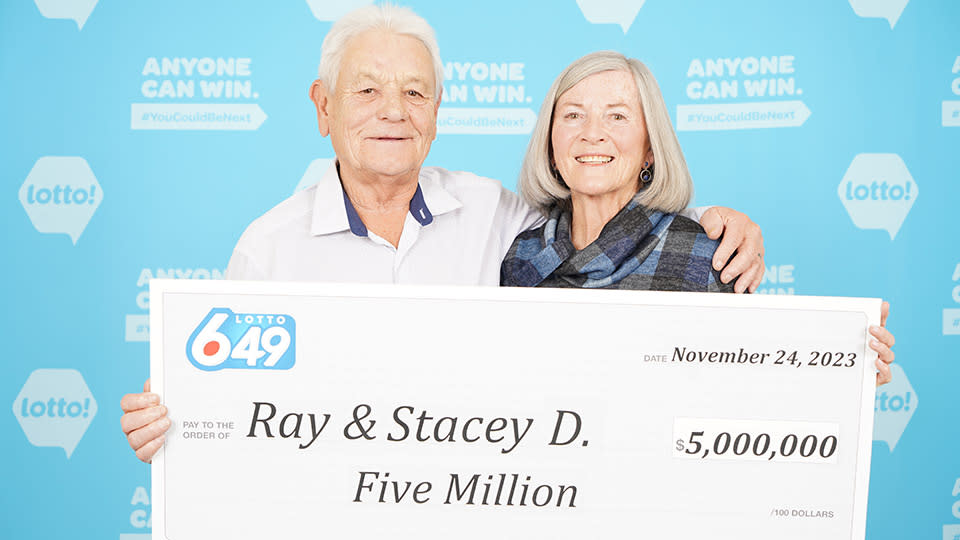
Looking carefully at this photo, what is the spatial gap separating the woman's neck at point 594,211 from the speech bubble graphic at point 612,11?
129 cm

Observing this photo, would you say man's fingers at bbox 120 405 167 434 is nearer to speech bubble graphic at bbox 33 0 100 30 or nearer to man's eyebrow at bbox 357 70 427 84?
man's eyebrow at bbox 357 70 427 84

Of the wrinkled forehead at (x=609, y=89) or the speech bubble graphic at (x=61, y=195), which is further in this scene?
the speech bubble graphic at (x=61, y=195)

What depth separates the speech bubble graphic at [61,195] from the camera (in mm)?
2969

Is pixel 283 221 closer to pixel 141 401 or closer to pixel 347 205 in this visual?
pixel 347 205

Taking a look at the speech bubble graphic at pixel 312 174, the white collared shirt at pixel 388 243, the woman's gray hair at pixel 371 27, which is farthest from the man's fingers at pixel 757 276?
the speech bubble graphic at pixel 312 174

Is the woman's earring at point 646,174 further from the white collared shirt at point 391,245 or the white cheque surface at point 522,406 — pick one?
the white cheque surface at point 522,406

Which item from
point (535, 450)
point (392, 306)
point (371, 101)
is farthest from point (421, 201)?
point (535, 450)

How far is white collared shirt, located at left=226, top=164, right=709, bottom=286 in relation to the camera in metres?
1.97

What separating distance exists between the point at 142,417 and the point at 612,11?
93.2 inches

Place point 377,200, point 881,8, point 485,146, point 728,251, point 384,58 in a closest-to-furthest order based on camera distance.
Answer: point 728,251, point 384,58, point 377,200, point 881,8, point 485,146

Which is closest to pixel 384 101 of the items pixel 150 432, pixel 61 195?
pixel 150 432

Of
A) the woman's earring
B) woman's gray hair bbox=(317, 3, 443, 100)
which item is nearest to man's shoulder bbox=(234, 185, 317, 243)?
woman's gray hair bbox=(317, 3, 443, 100)

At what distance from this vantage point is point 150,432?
146 centimetres

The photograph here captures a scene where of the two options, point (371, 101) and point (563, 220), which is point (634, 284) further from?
point (371, 101)
